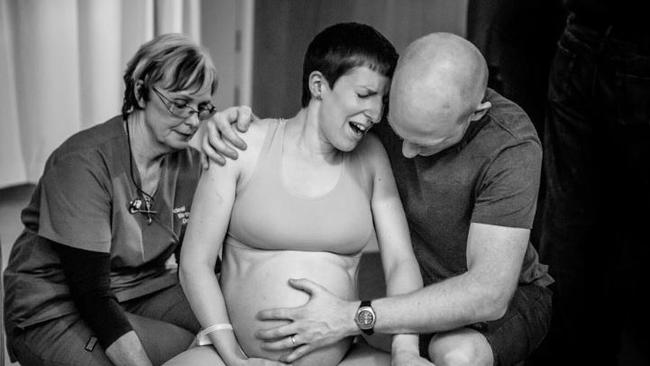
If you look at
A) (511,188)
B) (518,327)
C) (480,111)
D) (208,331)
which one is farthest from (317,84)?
(518,327)

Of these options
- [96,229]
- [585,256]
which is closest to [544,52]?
[585,256]

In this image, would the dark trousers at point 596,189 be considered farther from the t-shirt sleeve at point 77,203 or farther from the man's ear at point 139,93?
the t-shirt sleeve at point 77,203

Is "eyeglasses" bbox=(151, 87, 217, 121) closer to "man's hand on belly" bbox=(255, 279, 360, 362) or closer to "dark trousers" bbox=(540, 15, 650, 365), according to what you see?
"man's hand on belly" bbox=(255, 279, 360, 362)

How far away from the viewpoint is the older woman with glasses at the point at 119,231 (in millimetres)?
1832

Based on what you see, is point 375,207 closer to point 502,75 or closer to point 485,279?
point 485,279

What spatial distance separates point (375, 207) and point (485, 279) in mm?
274

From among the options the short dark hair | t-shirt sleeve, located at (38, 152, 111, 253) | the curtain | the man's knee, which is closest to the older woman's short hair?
t-shirt sleeve, located at (38, 152, 111, 253)

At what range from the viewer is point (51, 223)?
1.84 meters

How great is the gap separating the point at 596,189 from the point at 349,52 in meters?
0.88

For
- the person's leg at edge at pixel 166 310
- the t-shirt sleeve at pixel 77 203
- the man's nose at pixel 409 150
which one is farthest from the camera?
the person's leg at edge at pixel 166 310

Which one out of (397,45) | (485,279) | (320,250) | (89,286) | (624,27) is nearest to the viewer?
(485,279)

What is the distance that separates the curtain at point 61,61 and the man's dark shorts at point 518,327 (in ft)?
7.68

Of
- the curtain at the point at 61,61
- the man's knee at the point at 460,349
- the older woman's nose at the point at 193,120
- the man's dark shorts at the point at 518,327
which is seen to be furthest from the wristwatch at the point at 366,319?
the curtain at the point at 61,61

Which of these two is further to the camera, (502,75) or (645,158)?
(502,75)
